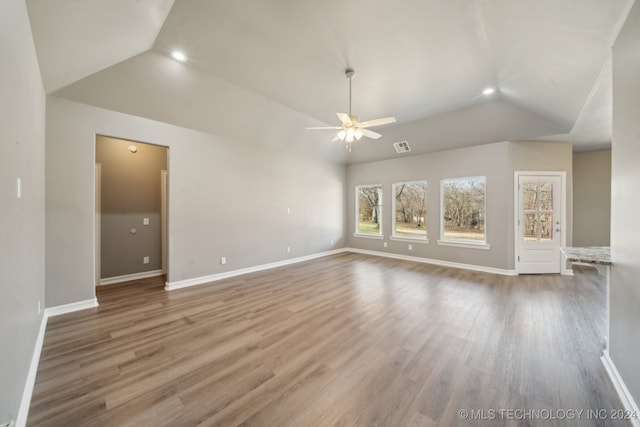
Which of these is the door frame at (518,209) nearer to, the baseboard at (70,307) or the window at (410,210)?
the window at (410,210)

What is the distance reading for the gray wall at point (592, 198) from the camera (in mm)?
5402

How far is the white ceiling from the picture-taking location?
7.00 feet

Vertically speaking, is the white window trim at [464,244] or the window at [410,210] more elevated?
the window at [410,210]

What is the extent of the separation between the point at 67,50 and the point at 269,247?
165 inches

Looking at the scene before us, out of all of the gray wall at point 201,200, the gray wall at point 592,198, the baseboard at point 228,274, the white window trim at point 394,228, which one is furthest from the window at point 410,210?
the gray wall at point 592,198

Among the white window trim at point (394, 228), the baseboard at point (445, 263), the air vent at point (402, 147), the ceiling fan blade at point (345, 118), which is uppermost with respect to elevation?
the air vent at point (402, 147)

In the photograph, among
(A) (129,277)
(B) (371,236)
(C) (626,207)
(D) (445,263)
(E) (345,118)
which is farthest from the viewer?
(B) (371,236)

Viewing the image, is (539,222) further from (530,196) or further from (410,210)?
(410,210)

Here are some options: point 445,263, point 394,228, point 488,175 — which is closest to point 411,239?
point 394,228

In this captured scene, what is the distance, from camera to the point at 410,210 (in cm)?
648

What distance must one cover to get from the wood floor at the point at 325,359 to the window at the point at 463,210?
181 centimetres

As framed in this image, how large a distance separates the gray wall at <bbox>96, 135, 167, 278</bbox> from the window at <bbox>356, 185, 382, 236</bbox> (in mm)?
5275

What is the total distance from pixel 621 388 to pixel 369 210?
5871 mm

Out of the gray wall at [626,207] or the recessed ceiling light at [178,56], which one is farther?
the recessed ceiling light at [178,56]
